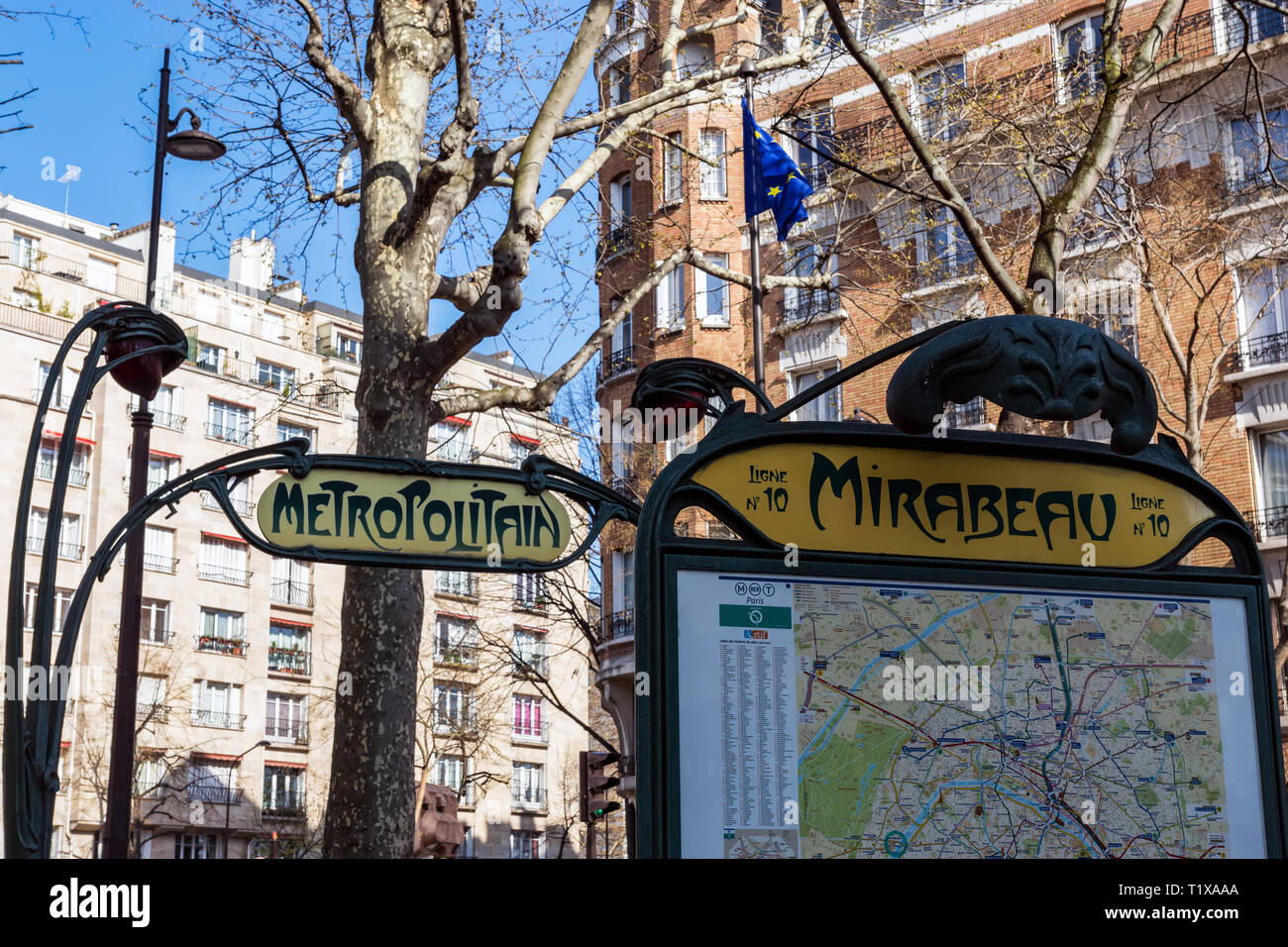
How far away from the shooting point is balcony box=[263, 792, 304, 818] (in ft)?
163

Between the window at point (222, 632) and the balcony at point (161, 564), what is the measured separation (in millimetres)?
1816

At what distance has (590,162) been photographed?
13.9 meters

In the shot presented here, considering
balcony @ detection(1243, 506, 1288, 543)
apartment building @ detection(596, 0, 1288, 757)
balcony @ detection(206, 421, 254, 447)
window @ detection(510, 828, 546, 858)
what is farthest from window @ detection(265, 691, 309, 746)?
Result: balcony @ detection(1243, 506, 1288, 543)

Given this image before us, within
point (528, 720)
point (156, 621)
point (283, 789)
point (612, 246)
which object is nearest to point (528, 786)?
point (528, 720)

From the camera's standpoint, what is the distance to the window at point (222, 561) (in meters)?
50.6

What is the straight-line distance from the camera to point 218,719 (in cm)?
4878

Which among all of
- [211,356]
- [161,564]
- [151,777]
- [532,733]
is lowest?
[151,777]

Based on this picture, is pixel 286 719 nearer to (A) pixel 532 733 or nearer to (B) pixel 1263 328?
(A) pixel 532 733

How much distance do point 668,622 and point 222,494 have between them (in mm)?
1732

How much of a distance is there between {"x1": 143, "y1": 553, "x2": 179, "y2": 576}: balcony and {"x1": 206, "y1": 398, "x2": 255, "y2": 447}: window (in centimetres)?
563

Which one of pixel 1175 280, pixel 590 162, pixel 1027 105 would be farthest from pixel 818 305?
pixel 590 162

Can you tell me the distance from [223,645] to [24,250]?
18.9 metres

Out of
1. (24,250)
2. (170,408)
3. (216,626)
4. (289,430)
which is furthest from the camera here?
(24,250)

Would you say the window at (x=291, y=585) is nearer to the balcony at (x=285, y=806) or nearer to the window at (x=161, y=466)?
the window at (x=161, y=466)
